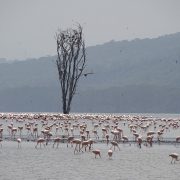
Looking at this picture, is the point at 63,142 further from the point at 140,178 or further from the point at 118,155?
the point at 140,178

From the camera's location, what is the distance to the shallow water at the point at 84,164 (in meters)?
12.2

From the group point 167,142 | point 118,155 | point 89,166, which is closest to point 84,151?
point 118,155

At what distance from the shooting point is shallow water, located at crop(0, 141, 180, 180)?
12.2 m

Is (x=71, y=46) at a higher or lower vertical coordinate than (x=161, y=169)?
higher

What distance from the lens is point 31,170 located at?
13039mm

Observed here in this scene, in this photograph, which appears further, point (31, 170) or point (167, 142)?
point (167, 142)

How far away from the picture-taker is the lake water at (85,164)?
12.2m

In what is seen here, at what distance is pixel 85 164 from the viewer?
47.1ft

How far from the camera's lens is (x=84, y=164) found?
1436cm

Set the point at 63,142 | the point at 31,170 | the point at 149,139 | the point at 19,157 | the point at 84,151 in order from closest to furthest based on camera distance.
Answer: the point at 31,170 < the point at 19,157 < the point at 84,151 < the point at 149,139 < the point at 63,142

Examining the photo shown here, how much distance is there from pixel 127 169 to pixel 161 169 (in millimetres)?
803

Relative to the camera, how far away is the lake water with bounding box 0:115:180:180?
12.2m

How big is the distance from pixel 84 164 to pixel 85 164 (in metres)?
0.03

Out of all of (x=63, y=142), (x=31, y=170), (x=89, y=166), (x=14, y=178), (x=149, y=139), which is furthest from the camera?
(x=63, y=142)
